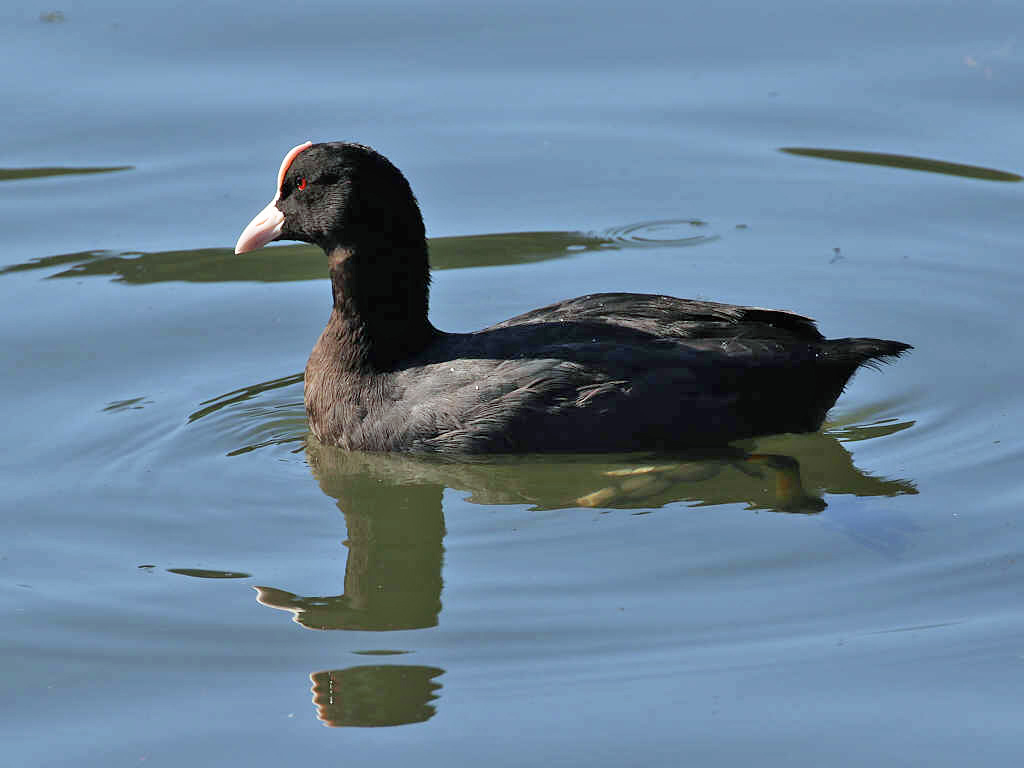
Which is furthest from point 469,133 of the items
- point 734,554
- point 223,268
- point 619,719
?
point 619,719

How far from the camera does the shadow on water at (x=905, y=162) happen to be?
9641 mm

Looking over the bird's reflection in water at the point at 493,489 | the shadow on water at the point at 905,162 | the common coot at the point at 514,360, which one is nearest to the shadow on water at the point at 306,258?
the shadow on water at the point at 905,162

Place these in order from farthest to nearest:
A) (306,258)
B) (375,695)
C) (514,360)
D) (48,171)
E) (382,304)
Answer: (48,171), (306,258), (382,304), (514,360), (375,695)

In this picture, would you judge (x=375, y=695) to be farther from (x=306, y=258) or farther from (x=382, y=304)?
(x=306, y=258)

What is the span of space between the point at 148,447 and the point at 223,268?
2.06 meters

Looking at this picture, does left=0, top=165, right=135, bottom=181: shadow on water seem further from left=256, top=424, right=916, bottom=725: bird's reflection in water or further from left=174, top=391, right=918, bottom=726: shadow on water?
left=256, top=424, right=916, bottom=725: bird's reflection in water

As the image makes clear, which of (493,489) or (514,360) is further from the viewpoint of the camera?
(514,360)

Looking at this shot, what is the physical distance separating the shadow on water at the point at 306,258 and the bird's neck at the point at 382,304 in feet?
5.45

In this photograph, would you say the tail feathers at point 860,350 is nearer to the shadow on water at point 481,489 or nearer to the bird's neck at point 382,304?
the shadow on water at point 481,489

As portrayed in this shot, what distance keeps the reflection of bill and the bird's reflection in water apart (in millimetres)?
464

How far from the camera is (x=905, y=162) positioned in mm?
9898

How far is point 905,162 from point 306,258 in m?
3.48

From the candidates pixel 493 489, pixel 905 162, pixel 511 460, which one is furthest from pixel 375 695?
pixel 905 162

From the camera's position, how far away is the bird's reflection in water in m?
6.12
